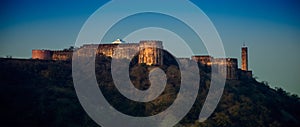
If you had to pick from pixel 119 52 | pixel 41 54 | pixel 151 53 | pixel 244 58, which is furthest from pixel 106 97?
pixel 244 58

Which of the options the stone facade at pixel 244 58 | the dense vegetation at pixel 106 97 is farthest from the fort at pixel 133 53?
the stone facade at pixel 244 58

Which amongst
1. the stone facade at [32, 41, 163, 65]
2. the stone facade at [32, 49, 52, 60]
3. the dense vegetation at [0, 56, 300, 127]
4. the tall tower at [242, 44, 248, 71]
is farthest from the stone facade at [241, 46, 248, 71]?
the stone facade at [32, 49, 52, 60]

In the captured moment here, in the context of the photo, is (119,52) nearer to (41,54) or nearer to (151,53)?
(151,53)

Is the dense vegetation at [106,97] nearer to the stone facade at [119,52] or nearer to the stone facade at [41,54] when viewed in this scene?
the stone facade at [119,52]

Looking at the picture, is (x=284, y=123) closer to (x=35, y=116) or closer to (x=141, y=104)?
(x=141, y=104)

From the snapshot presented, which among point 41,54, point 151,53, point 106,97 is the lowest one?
point 106,97

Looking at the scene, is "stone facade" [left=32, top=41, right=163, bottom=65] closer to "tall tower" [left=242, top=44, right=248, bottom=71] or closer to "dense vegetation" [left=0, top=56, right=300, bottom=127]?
"dense vegetation" [left=0, top=56, right=300, bottom=127]
